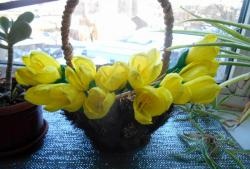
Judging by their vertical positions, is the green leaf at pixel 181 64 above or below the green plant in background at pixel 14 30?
below

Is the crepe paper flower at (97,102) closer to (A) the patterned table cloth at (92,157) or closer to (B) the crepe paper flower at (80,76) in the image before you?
(B) the crepe paper flower at (80,76)

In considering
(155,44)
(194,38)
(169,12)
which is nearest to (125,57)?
(155,44)

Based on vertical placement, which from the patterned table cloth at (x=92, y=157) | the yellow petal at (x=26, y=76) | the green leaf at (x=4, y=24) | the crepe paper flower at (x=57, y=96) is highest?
the green leaf at (x=4, y=24)

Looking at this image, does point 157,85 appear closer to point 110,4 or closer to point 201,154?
point 201,154

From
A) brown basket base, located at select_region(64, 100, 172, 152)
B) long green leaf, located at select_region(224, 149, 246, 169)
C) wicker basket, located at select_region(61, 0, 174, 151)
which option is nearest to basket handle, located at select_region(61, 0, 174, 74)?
wicker basket, located at select_region(61, 0, 174, 151)

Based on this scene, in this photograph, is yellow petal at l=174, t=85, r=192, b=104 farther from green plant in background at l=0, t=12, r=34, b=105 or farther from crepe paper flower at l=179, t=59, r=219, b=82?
green plant in background at l=0, t=12, r=34, b=105

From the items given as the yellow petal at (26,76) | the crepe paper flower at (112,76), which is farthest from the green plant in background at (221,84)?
the yellow petal at (26,76)

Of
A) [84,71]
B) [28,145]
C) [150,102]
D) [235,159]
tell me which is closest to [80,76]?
[84,71]
